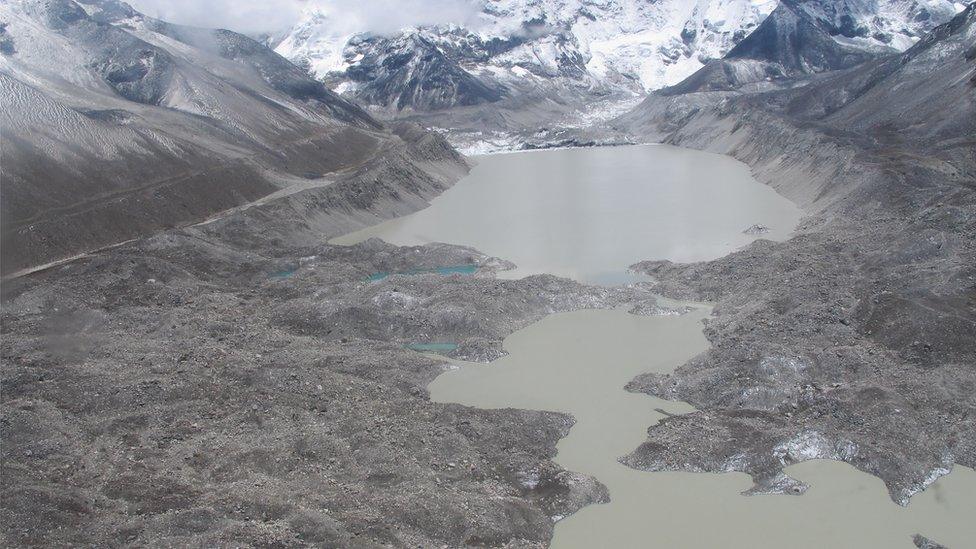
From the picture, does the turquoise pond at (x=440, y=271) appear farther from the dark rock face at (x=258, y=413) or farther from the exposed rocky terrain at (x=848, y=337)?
the exposed rocky terrain at (x=848, y=337)

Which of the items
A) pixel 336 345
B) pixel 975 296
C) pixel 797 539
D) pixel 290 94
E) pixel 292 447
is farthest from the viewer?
Result: pixel 290 94

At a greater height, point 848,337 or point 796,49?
point 796,49

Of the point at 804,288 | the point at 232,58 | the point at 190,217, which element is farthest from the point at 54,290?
the point at 232,58

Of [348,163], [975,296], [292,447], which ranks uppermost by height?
[975,296]

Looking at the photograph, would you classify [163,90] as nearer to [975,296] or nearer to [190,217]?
[190,217]

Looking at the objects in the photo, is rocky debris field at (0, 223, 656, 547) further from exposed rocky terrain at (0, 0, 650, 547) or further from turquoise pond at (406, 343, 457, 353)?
turquoise pond at (406, 343, 457, 353)

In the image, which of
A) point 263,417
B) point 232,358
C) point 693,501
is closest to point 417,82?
point 232,358

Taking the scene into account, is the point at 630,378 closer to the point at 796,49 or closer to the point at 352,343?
the point at 352,343
